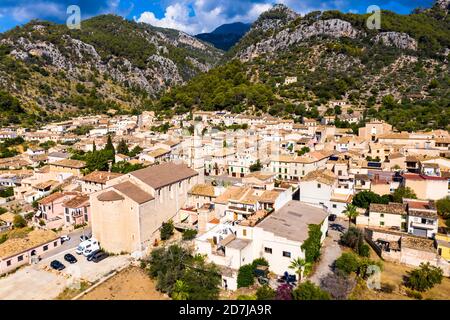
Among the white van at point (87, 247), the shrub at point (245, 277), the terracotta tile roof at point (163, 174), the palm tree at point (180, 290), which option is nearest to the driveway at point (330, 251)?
the shrub at point (245, 277)

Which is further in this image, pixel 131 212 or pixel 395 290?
pixel 131 212

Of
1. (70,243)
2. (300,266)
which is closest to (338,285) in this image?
(300,266)

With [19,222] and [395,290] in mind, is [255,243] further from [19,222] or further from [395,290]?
[19,222]

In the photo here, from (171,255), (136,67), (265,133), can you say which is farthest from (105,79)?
(171,255)

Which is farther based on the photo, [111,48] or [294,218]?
[111,48]

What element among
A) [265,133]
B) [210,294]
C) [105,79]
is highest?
[105,79]
